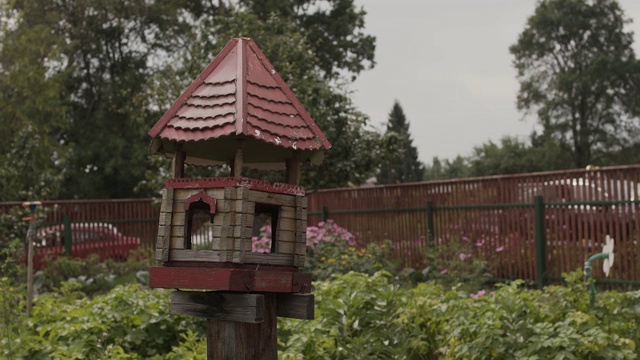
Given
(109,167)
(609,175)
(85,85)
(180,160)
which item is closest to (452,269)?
(609,175)

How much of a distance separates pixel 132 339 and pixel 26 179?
1505 cm

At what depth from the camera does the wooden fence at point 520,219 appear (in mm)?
11281

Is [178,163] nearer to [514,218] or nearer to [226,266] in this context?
[226,266]

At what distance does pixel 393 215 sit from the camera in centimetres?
1562

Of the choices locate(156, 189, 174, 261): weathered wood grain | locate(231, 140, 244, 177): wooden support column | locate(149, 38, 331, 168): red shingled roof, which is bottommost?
locate(156, 189, 174, 261): weathered wood grain

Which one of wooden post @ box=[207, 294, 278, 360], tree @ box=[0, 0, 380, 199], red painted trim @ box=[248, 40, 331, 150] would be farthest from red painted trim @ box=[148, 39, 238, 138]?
tree @ box=[0, 0, 380, 199]

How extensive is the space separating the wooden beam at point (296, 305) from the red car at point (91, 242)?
1353 centimetres

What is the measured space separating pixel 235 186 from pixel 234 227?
0.20 m

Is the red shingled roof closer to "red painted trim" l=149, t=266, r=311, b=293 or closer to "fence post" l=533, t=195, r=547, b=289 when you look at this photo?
"red painted trim" l=149, t=266, r=311, b=293

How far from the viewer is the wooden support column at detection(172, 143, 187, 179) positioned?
14.4 feet

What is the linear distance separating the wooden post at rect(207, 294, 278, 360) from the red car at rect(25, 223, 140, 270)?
13.6 metres

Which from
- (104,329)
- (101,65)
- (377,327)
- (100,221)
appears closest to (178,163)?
(104,329)

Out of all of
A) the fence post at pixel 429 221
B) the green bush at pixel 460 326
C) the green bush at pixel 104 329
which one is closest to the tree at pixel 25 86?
the fence post at pixel 429 221

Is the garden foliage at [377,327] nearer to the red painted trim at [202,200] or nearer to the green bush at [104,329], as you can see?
the green bush at [104,329]
